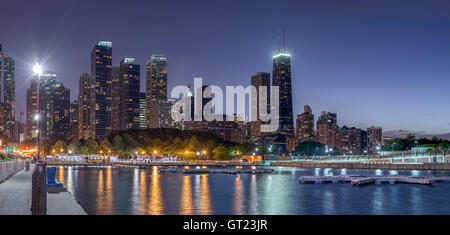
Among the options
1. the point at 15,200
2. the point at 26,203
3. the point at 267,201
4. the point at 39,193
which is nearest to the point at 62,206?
the point at 26,203

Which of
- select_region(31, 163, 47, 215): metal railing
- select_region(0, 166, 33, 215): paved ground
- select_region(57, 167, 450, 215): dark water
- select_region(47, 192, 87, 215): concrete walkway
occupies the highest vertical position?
select_region(31, 163, 47, 215): metal railing

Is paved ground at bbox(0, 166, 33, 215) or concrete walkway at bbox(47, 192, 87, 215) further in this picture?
concrete walkway at bbox(47, 192, 87, 215)

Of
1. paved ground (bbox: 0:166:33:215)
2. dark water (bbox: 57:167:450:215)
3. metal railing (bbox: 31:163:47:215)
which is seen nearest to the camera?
metal railing (bbox: 31:163:47:215)

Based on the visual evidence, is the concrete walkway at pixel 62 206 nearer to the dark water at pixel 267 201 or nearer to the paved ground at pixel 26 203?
the paved ground at pixel 26 203

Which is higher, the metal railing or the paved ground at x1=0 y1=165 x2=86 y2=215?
the metal railing

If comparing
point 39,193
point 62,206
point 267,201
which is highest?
point 39,193

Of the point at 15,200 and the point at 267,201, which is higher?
the point at 15,200

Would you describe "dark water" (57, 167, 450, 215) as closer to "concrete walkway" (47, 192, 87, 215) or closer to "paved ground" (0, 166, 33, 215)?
"paved ground" (0, 166, 33, 215)

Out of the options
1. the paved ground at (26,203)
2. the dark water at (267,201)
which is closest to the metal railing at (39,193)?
the paved ground at (26,203)

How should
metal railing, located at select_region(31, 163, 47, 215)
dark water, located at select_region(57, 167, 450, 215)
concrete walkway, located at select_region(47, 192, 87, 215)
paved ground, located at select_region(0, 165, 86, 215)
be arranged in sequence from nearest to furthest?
metal railing, located at select_region(31, 163, 47, 215) → paved ground, located at select_region(0, 165, 86, 215) → concrete walkway, located at select_region(47, 192, 87, 215) → dark water, located at select_region(57, 167, 450, 215)

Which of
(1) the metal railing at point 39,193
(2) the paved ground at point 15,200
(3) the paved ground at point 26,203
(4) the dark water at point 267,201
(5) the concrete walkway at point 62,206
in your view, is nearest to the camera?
(1) the metal railing at point 39,193

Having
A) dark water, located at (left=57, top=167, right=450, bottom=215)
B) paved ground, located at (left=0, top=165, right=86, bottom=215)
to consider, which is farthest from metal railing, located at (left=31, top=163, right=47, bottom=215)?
dark water, located at (left=57, top=167, right=450, bottom=215)

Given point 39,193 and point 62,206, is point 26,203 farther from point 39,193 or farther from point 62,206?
point 39,193
